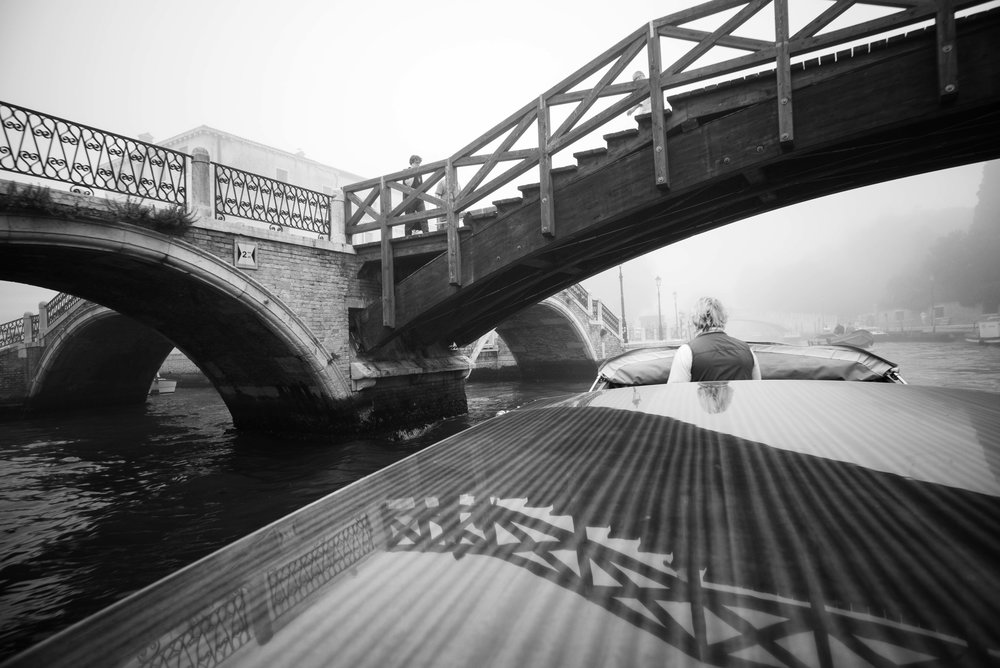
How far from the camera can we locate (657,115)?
512 centimetres

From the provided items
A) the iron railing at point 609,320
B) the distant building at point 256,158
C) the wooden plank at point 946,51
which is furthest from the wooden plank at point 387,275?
the distant building at point 256,158

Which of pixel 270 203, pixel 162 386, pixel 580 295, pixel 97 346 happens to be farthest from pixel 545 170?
pixel 162 386

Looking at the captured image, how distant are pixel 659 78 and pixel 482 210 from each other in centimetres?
264

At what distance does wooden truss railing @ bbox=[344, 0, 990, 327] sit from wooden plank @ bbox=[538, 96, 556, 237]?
0.04 ft

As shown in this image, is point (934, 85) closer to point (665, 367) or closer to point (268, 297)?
point (665, 367)

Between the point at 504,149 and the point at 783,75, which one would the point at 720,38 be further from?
the point at 504,149

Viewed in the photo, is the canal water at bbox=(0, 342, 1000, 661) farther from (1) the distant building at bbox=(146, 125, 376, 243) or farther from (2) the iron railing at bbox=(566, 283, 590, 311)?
(1) the distant building at bbox=(146, 125, 376, 243)

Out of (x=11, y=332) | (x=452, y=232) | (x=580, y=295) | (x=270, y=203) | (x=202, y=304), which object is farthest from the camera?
(x=580, y=295)

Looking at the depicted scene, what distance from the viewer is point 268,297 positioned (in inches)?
267

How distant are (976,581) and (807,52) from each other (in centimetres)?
544

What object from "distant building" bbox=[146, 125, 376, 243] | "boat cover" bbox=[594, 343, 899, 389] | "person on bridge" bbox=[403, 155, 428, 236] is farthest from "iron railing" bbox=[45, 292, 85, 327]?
"boat cover" bbox=[594, 343, 899, 389]

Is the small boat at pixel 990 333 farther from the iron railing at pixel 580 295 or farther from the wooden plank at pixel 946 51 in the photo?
the wooden plank at pixel 946 51

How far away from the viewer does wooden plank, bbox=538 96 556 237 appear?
5914mm

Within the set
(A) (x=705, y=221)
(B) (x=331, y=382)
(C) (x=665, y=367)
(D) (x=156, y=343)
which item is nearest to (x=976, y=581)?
(C) (x=665, y=367)
